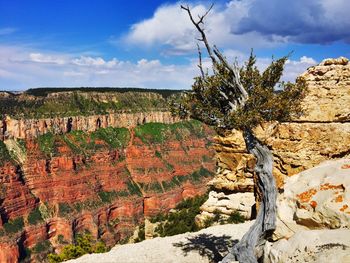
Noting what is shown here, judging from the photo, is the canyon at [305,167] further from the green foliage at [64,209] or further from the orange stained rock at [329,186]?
the green foliage at [64,209]

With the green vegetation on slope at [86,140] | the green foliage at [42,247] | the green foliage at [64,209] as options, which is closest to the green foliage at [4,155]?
the green vegetation on slope at [86,140]

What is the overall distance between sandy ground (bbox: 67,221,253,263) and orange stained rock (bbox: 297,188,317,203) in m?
11.5

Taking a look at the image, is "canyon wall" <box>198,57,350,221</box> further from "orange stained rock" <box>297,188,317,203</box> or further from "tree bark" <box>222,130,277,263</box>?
"orange stained rock" <box>297,188,317,203</box>

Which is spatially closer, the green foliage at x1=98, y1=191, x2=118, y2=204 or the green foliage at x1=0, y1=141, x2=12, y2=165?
the green foliage at x1=0, y1=141, x2=12, y2=165

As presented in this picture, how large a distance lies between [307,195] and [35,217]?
136565 mm

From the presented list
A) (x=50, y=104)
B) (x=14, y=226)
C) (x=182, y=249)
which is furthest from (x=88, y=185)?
(x=182, y=249)

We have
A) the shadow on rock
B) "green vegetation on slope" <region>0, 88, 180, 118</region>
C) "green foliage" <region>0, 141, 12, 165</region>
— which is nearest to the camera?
the shadow on rock

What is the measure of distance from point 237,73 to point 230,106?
5.95ft

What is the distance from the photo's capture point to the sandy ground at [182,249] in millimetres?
25562

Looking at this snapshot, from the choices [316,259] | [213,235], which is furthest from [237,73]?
[213,235]

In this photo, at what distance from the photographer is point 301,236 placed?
13125 mm

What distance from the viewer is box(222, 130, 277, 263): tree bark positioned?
52.6ft

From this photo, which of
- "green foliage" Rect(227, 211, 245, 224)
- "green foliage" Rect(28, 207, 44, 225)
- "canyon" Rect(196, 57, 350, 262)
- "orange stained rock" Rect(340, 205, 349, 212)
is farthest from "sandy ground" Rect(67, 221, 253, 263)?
"green foliage" Rect(28, 207, 44, 225)

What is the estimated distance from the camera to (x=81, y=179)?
517 ft
